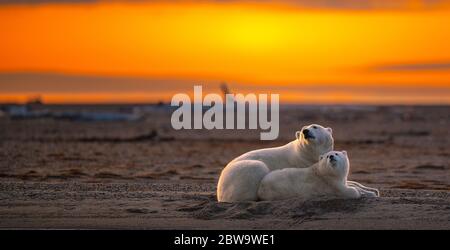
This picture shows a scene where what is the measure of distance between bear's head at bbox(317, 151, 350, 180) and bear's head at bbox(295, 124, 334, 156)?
27.8 inches

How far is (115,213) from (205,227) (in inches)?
68.8

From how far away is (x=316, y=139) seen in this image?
13.3 m

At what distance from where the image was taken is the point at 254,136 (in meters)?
40.3

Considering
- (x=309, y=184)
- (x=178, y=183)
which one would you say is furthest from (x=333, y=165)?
(x=178, y=183)

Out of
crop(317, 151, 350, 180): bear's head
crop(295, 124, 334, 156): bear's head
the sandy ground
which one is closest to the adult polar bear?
crop(295, 124, 334, 156): bear's head

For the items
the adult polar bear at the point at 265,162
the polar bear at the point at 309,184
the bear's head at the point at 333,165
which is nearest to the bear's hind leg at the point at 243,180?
the adult polar bear at the point at 265,162

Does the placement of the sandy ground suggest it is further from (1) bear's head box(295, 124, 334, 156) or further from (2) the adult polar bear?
(1) bear's head box(295, 124, 334, 156)

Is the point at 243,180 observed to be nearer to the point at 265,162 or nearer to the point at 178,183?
the point at 265,162

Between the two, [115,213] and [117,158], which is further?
[117,158]

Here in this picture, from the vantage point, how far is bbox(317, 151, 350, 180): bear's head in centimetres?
1230

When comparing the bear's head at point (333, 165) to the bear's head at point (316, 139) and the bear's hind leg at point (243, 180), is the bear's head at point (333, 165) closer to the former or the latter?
the bear's head at point (316, 139)
